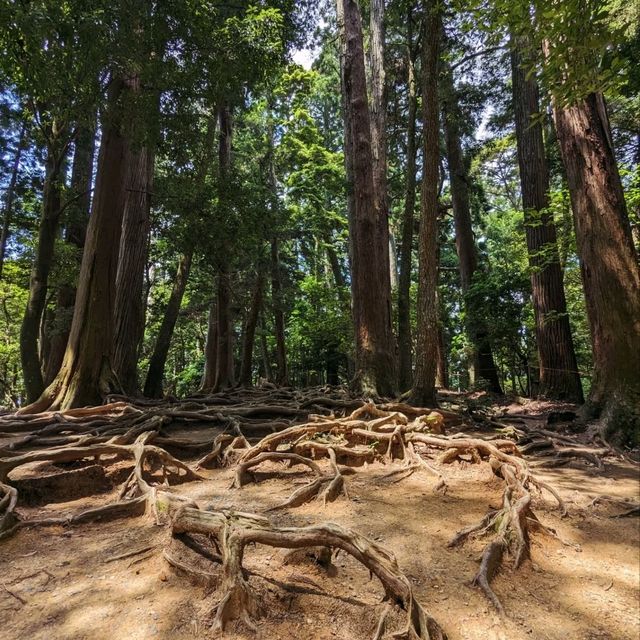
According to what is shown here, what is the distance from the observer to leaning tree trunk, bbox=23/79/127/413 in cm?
649

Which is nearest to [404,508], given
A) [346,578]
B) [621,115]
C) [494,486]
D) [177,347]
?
[494,486]

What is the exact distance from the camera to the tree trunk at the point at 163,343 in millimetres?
9578

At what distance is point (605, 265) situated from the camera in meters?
5.16

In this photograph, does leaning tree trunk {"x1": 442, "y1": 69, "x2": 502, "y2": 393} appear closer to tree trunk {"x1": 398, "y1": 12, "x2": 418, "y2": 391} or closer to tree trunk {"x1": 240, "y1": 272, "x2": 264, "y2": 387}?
tree trunk {"x1": 398, "y1": 12, "x2": 418, "y2": 391}

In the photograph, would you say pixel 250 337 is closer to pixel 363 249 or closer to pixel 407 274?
pixel 407 274

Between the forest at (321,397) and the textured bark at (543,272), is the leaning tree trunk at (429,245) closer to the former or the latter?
the forest at (321,397)

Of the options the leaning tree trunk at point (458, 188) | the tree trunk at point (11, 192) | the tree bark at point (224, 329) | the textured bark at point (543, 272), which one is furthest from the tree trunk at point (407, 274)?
the tree trunk at point (11, 192)

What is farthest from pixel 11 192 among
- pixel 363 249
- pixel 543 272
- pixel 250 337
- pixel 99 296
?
pixel 543 272

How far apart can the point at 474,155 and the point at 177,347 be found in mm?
18497

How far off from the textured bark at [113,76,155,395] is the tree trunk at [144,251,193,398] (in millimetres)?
775

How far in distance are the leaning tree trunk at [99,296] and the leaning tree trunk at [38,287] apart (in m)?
2.31

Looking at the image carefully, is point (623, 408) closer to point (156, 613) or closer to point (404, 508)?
point (404, 508)

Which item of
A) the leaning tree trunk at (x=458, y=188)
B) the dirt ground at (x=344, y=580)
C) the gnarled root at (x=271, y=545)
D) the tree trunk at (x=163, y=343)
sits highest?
the leaning tree trunk at (x=458, y=188)

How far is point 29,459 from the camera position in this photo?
12.5 feet
